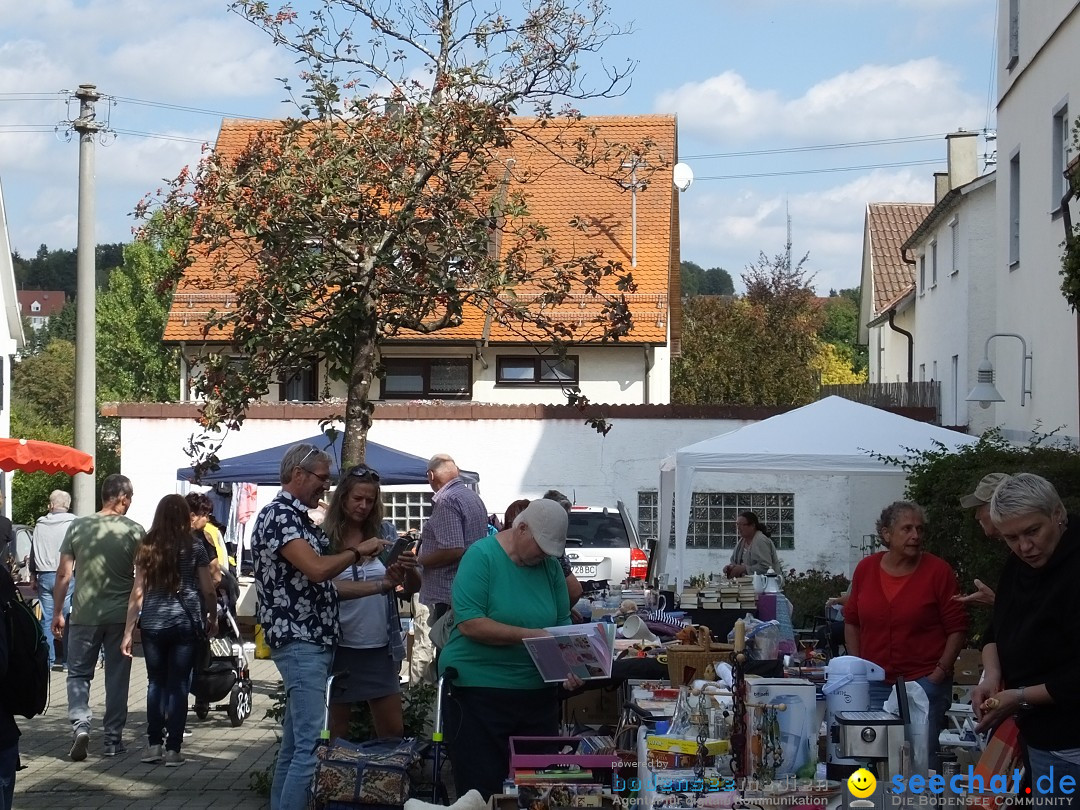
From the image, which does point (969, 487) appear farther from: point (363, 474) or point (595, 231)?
point (595, 231)

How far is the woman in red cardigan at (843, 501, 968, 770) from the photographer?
6609mm

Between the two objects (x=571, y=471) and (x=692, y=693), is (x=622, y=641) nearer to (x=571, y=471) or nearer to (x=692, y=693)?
(x=692, y=693)

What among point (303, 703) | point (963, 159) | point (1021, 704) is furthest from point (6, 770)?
point (963, 159)

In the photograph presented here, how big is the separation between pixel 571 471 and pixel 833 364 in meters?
31.7

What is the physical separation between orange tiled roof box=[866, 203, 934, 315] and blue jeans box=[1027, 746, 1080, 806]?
38.1 m

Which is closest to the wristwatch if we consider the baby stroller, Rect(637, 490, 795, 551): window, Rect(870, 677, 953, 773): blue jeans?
Rect(870, 677, 953, 773): blue jeans

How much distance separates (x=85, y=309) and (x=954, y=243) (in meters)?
16.0

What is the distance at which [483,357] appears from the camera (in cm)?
2580

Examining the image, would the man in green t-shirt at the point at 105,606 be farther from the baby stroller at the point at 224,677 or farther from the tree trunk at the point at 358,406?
the tree trunk at the point at 358,406

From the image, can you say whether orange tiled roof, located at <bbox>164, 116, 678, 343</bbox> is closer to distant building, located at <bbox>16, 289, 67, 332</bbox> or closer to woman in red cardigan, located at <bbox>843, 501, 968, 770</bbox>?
woman in red cardigan, located at <bbox>843, 501, 968, 770</bbox>

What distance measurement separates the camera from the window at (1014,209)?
1795 centimetres

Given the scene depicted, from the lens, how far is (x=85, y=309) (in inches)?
747

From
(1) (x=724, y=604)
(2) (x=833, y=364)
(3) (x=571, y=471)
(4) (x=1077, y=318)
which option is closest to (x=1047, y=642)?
(1) (x=724, y=604)

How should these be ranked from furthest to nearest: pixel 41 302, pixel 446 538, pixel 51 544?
pixel 41 302 < pixel 51 544 < pixel 446 538
